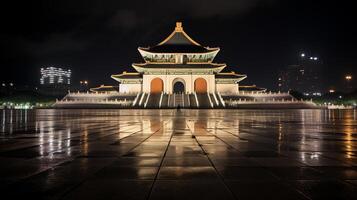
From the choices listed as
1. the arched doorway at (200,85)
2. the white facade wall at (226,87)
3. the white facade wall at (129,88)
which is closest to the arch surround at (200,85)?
the arched doorway at (200,85)

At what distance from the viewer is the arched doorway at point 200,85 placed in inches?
2800

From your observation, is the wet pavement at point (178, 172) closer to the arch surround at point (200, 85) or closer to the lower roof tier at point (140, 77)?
the arch surround at point (200, 85)

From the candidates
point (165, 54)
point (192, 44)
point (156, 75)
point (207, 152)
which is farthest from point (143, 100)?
point (207, 152)

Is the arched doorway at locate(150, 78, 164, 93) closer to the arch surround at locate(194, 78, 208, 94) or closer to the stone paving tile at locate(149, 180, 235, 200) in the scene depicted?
the arch surround at locate(194, 78, 208, 94)

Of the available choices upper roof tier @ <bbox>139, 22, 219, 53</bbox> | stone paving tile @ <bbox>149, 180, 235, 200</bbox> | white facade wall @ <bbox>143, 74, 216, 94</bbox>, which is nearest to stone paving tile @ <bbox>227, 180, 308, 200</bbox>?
stone paving tile @ <bbox>149, 180, 235, 200</bbox>

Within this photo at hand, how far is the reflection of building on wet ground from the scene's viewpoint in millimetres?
59875

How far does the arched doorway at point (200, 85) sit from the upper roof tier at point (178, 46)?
21.9 feet

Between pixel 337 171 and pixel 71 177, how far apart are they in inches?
178

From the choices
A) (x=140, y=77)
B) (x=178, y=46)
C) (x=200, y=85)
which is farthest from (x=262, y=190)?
(x=178, y=46)

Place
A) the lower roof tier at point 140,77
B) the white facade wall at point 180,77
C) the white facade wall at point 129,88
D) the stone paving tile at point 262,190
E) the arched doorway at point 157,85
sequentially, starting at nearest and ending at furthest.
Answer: the stone paving tile at point 262,190
the white facade wall at point 180,77
the lower roof tier at point 140,77
the arched doorway at point 157,85
the white facade wall at point 129,88

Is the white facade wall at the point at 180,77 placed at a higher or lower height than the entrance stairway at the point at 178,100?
higher

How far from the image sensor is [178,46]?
74.8 meters

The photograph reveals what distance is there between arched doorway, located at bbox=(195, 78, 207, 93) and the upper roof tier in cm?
666

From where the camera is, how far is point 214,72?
7025 cm
